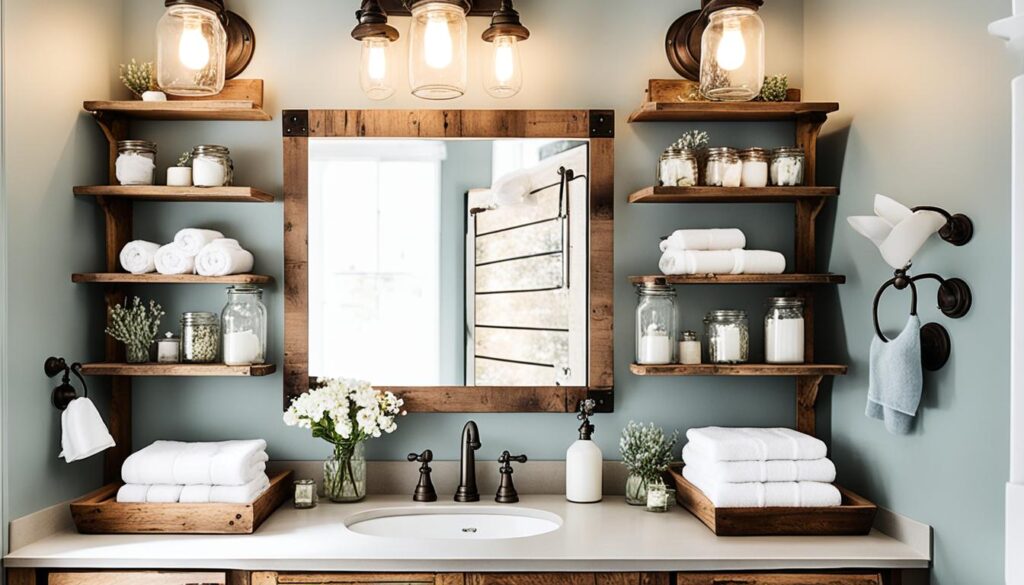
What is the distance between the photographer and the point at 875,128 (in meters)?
2.43

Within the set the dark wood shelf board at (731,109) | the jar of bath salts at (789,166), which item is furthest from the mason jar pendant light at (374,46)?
the jar of bath salts at (789,166)

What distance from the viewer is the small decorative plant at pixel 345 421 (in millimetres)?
2596

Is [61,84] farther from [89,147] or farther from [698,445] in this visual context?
[698,445]

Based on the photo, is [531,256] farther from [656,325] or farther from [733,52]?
[733,52]

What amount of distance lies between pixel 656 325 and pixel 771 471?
54cm

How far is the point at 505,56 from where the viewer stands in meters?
2.65

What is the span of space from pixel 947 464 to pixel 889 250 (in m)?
0.51

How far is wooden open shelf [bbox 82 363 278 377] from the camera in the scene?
8.42 ft

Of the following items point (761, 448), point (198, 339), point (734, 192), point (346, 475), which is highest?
point (734, 192)

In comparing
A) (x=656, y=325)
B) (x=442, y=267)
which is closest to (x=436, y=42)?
(x=442, y=267)

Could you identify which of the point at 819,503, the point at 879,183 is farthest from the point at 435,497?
the point at 879,183

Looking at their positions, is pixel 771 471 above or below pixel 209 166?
below

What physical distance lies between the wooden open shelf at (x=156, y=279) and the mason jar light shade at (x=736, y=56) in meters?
1.42

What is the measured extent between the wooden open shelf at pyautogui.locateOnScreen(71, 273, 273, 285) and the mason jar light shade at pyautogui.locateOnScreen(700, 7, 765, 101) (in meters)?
1.42
